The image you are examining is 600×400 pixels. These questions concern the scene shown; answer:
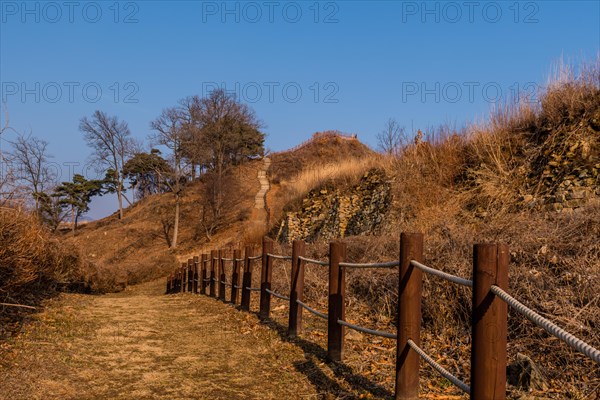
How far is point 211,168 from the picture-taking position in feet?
169

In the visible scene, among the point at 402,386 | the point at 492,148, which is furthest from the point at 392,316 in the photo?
the point at 492,148

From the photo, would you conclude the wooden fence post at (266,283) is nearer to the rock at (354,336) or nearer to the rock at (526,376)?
the rock at (354,336)

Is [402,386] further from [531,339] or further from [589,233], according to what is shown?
[589,233]

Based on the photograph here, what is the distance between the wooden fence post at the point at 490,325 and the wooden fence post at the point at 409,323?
3.73ft

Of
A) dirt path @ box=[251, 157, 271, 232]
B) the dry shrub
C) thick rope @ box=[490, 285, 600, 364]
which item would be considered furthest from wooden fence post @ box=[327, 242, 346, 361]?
dirt path @ box=[251, 157, 271, 232]

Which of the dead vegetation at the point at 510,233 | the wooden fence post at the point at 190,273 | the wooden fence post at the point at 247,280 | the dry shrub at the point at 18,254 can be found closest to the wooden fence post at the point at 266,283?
the wooden fence post at the point at 247,280

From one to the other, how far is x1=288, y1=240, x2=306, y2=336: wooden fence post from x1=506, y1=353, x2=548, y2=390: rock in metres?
2.87

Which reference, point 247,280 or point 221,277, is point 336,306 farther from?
point 221,277

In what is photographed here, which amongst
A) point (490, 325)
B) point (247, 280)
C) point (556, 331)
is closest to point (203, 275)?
point (247, 280)

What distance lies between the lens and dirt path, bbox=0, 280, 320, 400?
4.38m

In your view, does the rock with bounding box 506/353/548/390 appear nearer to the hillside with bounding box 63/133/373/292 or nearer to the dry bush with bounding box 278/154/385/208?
the dry bush with bounding box 278/154/385/208

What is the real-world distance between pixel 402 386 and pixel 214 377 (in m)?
1.99

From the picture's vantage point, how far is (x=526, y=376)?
423 centimetres

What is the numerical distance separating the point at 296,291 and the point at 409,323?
294 cm
